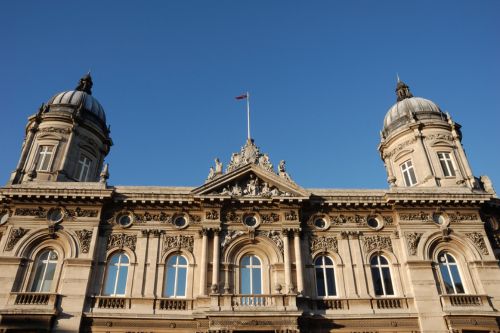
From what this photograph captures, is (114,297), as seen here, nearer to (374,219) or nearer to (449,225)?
(374,219)

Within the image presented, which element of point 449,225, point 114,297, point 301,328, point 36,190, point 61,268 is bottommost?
point 301,328

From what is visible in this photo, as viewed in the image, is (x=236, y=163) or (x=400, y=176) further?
(x=400, y=176)

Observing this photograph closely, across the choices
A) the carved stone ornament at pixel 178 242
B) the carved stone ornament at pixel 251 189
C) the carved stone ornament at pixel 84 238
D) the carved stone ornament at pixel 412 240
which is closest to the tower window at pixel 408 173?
the carved stone ornament at pixel 412 240

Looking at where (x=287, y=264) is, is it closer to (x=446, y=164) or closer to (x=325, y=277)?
(x=325, y=277)

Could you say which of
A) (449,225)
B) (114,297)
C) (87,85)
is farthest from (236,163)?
(87,85)

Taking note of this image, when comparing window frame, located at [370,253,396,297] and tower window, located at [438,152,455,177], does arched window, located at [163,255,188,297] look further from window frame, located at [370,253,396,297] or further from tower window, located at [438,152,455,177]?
tower window, located at [438,152,455,177]

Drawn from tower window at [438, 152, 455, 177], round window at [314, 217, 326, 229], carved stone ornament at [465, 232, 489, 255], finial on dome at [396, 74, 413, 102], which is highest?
finial on dome at [396, 74, 413, 102]

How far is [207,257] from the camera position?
87.5 ft

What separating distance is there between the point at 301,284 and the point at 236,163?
371 inches

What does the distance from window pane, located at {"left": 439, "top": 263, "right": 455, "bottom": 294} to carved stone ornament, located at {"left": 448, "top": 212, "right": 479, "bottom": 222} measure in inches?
133

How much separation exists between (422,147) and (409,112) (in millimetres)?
3817

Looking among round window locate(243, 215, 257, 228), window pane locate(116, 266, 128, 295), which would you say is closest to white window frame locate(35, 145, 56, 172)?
window pane locate(116, 266, 128, 295)

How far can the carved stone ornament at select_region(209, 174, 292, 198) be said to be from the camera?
2862 cm

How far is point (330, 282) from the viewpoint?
26.9 metres
